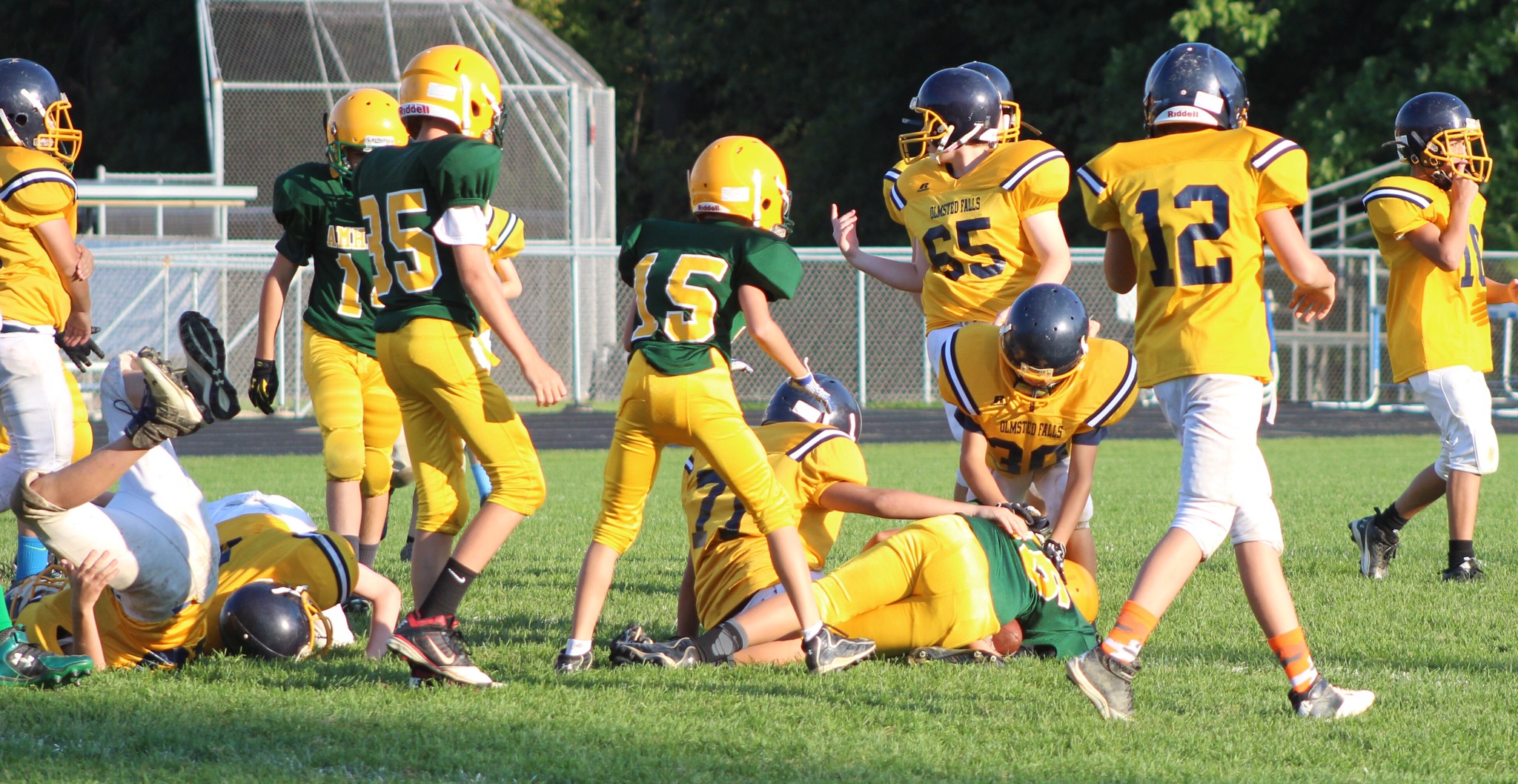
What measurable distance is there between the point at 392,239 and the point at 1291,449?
1086cm

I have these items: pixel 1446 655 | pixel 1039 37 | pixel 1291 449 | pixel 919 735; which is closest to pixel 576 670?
pixel 919 735

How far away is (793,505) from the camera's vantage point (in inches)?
192

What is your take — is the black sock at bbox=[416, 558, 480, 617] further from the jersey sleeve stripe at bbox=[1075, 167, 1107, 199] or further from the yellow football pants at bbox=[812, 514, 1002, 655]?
the jersey sleeve stripe at bbox=[1075, 167, 1107, 199]

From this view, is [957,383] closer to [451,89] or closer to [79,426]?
[451,89]

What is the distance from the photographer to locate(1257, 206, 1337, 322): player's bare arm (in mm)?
4180

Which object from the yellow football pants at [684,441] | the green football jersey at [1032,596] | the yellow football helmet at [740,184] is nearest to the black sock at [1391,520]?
the green football jersey at [1032,596]

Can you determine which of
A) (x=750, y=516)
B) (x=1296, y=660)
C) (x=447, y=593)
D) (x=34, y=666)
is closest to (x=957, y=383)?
(x=750, y=516)

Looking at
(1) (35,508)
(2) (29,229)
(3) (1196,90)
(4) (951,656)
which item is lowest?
(4) (951,656)

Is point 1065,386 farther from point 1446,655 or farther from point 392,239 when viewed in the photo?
point 392,239

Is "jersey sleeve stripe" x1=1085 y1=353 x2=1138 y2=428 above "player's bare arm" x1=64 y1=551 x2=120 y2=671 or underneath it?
above

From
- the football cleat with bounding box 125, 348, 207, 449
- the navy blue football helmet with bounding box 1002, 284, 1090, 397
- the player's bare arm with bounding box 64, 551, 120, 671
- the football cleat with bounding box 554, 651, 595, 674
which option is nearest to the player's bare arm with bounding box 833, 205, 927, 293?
the navy blue football helmet with bounding box 1002, 284, 1090, 397

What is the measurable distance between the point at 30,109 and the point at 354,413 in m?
1.67

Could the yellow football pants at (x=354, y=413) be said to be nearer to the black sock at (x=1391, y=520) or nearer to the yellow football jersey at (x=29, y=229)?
the yellow football jersey at (x=29, y=229)

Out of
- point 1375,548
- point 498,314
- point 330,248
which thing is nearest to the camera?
point 498,314
